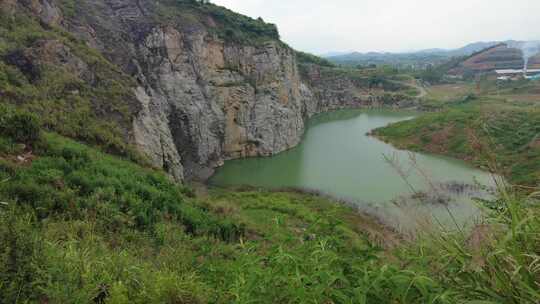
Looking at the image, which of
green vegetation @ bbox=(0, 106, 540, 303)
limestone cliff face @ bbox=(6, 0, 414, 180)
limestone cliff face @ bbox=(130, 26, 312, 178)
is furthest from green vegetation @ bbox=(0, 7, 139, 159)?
green vegetation @ bbox=(0, 106, 540, 303)

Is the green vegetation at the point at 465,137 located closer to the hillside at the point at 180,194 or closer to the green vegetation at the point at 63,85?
the hillside at the point at 180,194

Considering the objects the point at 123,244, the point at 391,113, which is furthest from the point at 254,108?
the point at 391,113

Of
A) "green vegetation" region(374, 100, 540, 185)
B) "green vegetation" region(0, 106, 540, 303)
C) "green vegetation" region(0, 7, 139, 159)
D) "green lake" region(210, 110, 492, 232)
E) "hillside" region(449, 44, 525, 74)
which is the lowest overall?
"green lake" region(210, 110, 492, 232)

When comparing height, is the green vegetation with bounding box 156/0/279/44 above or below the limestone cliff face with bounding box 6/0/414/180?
above

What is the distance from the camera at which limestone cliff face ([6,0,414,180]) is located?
671 inches

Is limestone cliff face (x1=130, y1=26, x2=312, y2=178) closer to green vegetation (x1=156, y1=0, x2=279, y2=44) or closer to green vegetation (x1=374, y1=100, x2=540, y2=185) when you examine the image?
green vegetation (x1=156, y1=0, x2=279, y2=44)

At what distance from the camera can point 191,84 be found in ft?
71.1

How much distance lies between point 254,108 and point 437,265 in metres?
24.3

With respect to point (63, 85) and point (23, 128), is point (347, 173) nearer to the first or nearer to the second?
point (63, 85)

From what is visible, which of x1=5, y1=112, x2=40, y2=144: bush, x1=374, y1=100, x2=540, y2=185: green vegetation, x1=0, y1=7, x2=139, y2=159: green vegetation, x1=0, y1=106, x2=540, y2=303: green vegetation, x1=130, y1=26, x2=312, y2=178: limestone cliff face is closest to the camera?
x1=0, y1=106, x2=540, y2=303: green vegetation

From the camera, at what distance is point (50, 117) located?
9672 mm

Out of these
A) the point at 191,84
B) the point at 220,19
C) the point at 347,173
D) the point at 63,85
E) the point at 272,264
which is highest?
the point at 220,19

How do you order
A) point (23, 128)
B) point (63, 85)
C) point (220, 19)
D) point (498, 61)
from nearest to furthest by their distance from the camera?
point (23, 128), point (63, 85), point (220, 19), point (498, 61)

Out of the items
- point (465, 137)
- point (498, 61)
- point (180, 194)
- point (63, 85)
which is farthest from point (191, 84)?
point (498, 61)
